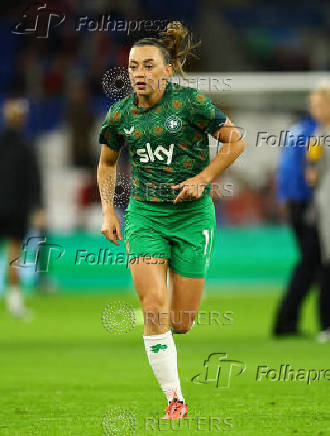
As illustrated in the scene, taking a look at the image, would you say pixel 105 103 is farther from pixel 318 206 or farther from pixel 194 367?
pixel 194 367

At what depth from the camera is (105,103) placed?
86.0ft

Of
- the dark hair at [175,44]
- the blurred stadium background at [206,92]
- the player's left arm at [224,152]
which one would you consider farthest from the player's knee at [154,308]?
the blurred stadium background at [206,92]

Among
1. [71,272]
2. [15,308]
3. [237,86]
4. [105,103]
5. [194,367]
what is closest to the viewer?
[194,367]

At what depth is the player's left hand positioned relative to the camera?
7.00 m

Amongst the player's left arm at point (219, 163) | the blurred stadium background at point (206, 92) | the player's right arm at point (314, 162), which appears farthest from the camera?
the blurred stadium background at point (206, 92)

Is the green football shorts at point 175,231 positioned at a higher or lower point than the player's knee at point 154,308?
higher

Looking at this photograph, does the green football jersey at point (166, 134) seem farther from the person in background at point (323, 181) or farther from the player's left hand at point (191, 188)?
the person in background at point (323, 181)

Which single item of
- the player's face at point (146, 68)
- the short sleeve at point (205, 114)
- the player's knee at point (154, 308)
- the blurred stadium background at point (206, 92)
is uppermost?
the player's face at point (146, 68)

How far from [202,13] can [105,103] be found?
5.18 metres

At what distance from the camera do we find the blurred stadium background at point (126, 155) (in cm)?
1185

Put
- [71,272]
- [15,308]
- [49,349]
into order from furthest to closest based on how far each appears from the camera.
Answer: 1. [71,272]
2. [15,308]
3. [49,349]

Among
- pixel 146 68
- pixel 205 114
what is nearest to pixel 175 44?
pixel 146 68

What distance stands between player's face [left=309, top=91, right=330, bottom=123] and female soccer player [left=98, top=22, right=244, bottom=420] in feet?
14.1

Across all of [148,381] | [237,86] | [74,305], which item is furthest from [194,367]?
[237,86]
